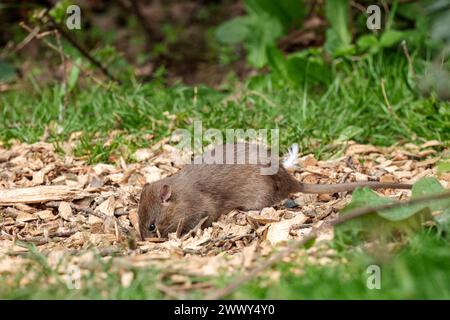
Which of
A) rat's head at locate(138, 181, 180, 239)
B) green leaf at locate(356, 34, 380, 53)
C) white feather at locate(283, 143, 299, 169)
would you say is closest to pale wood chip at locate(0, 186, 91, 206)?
rat's head at locate(138, 181, 180, 239)

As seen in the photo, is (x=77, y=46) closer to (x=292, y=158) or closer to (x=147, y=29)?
(x=147, y=29)

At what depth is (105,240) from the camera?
5.37 meters

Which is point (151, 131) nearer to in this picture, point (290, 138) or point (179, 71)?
point (290, 138)

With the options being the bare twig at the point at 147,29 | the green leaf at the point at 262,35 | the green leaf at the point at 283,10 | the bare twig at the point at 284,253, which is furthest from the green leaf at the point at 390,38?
the bare twig at the point at 284,253

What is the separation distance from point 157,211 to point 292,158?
4.40 ft

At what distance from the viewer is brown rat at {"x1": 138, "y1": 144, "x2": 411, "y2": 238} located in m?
5.77

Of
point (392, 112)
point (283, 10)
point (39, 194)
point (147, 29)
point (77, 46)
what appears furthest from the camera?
point (147, 29)

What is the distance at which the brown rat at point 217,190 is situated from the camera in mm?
5773

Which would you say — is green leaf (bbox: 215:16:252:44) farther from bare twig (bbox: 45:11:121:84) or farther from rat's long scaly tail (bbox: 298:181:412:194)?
rat's long scaly tail (bbox: 298:181:412:194)

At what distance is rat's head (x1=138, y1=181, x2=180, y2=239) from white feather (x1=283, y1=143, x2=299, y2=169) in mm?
1091

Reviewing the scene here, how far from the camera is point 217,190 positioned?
19.6 feet

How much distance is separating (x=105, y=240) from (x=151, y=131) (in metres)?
2.02

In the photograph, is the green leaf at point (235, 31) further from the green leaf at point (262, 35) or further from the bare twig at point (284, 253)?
the bare twig at point (284, 253)

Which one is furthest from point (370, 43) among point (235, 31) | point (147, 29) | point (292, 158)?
point (147, 29)
